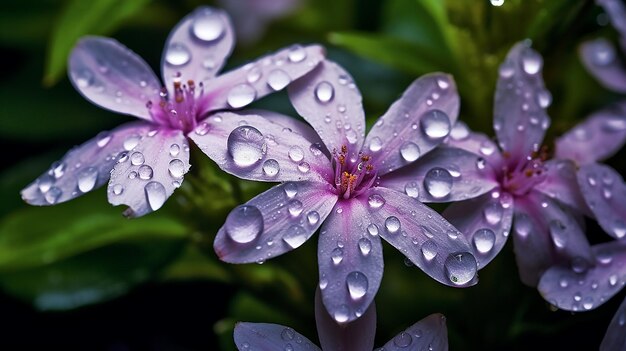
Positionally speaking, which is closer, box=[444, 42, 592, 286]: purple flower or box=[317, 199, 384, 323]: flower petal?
box=[317, 199, 384, 323]: flower petal

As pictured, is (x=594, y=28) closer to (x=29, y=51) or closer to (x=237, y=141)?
(x=237, y=141)

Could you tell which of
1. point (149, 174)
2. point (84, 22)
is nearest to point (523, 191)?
point (149, 174)

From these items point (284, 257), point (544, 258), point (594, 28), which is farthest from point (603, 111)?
point (284, 257)

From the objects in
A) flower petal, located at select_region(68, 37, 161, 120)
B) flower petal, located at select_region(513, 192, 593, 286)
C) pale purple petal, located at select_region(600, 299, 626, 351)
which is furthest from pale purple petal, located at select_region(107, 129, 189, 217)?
pale purple petal, located at select_region(600, 299, 626, 351)

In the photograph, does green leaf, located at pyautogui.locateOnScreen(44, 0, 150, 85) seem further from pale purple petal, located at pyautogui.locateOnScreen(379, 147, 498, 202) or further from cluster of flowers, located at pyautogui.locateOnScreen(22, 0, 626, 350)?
pale purple petal, located at pyautogui.locateOnScreen(379, 147, 498, 202)

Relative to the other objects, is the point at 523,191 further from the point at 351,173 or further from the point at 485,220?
the point at 351,173

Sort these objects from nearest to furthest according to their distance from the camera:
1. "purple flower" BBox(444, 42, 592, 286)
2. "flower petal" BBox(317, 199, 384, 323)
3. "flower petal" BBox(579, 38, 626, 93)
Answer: "flower petal" BBox(317, 199, 384, 323) < "purple flower" BBox(444, 42, 592, 286) < "flower petal" BBox(579, 38, 626, 93)

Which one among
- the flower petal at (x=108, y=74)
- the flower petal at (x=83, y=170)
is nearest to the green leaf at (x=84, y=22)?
the flower petal at (x=108, y=74)

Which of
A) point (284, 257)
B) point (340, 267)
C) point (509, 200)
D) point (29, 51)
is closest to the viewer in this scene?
point (340, 267)
